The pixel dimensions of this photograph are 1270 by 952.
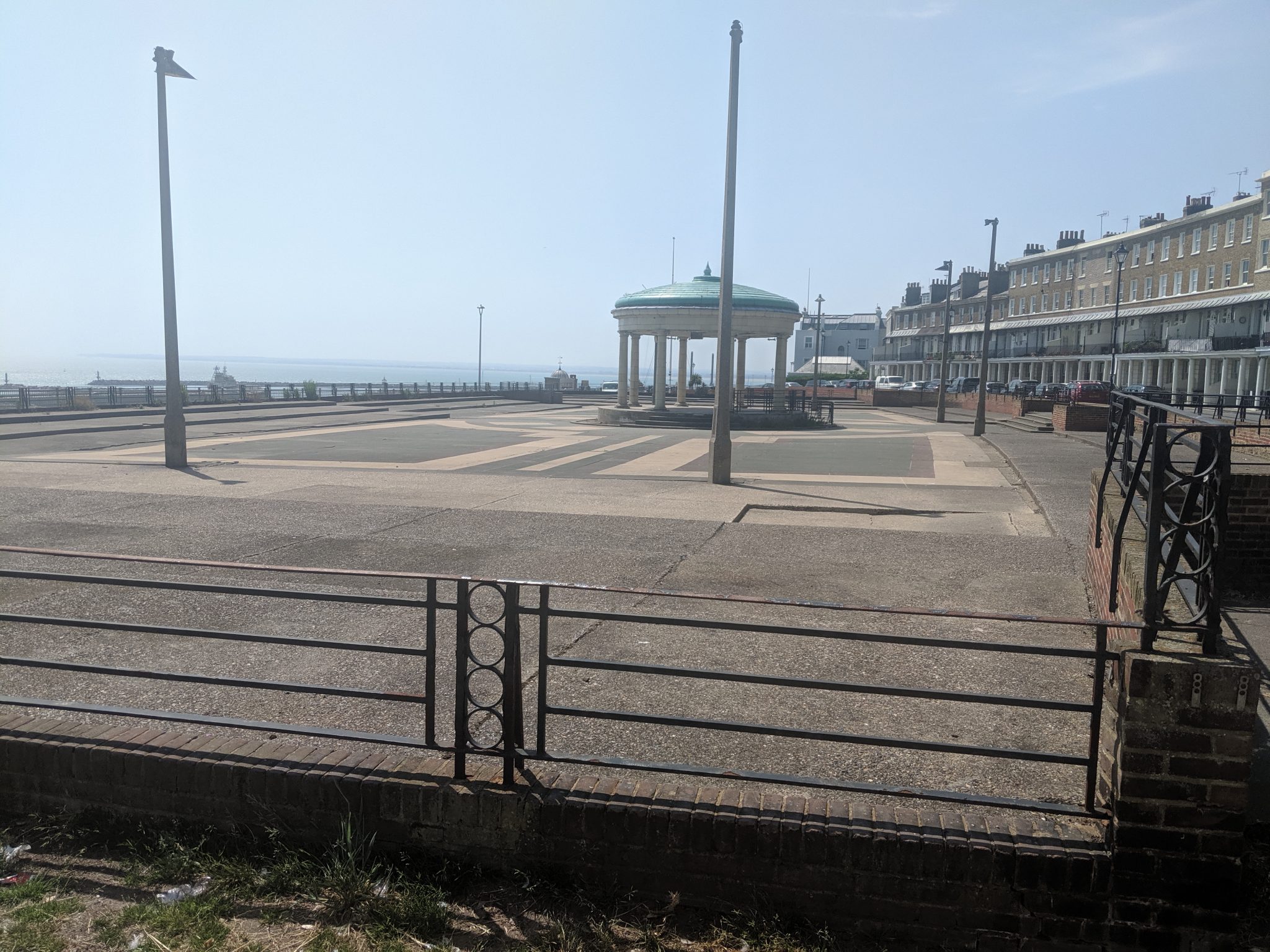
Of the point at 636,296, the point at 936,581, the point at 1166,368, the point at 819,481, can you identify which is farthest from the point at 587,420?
the point at 1166,368

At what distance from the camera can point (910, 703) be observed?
5.36 meters

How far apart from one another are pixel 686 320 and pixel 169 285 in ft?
81.4

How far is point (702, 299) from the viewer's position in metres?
39.0

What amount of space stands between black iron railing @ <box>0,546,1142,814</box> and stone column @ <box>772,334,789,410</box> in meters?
32.3

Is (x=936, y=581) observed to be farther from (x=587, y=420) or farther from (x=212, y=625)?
(x=587, y=420)

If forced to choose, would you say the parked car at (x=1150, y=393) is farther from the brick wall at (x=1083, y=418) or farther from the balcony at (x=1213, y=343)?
the balcony at (x=1213, y=343)

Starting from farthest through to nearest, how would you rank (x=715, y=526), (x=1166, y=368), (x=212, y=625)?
(x=1166, y=368) < (x=715, y=526) < (x=212, y=625)

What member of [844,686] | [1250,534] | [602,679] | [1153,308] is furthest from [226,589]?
[1153,308]

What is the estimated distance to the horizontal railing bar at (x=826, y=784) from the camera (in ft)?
11.3

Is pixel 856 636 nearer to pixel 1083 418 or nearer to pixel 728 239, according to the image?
pixel 728 239

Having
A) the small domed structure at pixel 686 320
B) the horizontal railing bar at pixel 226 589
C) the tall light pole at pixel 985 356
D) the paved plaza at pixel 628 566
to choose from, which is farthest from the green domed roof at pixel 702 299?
the horizontal railing bar at pixel 226 589

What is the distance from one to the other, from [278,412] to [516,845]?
134ft

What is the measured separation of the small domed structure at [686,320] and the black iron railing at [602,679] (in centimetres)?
3247

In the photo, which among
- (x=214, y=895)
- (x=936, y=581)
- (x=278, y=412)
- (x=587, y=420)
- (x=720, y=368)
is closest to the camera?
(x=214, y=895)
